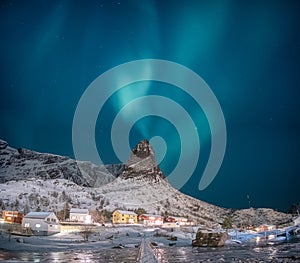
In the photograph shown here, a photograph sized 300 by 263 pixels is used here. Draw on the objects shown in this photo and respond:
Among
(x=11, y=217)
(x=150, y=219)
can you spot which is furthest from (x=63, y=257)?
(x=150, y=219)

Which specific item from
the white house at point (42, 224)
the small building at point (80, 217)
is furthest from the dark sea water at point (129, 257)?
the small building at point (80, 217)

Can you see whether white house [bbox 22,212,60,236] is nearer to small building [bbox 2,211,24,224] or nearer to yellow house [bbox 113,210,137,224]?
small building [bbox 2,211,24,224]

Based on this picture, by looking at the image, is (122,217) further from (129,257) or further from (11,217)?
(129,257)

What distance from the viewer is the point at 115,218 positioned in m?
125

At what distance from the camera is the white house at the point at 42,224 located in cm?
7669

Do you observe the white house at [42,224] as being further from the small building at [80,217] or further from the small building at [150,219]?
the small building at [150,219]

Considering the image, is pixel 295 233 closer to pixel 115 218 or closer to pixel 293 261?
pixel 115 218

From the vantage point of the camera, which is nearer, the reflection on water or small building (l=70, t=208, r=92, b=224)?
the reflection on water

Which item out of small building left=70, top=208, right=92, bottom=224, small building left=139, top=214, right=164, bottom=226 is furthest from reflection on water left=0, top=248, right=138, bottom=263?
small building left=139, top=214, right=164, bottom=226

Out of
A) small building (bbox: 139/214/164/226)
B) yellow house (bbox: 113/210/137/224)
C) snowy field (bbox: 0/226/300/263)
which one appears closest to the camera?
snowy field (bbox: 0/226/300/263)

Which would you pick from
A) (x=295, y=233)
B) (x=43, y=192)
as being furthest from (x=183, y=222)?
(x=43, y=192)

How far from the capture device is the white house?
76.7 m

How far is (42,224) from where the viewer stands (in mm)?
80062

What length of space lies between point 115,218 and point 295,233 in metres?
79.0
